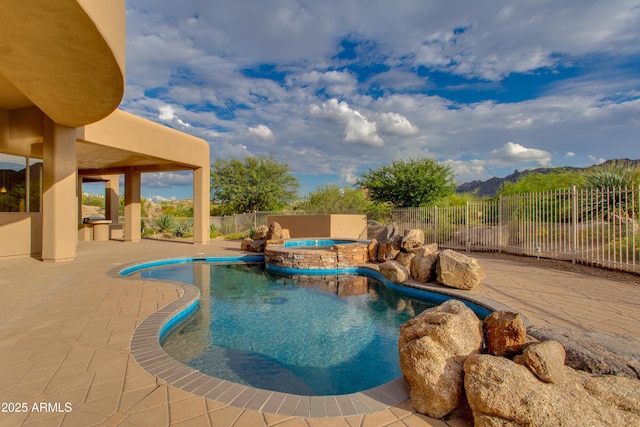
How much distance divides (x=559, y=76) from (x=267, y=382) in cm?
1697

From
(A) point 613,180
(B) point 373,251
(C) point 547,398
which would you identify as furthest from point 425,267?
(A) point 613,180

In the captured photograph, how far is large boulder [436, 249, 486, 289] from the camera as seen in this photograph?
610 cm

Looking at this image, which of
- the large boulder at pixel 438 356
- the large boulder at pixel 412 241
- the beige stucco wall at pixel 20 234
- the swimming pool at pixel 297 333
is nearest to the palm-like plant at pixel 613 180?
the large boulder at pixel 412 241

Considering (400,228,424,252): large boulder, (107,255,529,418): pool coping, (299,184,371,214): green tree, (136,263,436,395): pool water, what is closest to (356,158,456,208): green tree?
(299,184,371,214): green tree

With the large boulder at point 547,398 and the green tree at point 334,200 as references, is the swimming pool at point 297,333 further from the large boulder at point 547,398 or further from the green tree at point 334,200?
the green tree at point 334,200

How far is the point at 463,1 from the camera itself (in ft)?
28.7

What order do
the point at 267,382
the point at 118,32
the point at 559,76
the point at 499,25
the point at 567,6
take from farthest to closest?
the point at 559,76 < the point at 499,25 < the point at 567,6 < the point at 118,32 < the point at 267,382

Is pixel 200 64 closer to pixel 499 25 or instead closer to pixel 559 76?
pixel 499 25

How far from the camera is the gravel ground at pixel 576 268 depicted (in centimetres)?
695

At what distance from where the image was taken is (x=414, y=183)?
1828 centimetres

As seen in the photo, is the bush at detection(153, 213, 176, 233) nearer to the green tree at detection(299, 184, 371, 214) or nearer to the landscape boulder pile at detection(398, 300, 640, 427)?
the green tree at detection(299, 184, 371, 214)

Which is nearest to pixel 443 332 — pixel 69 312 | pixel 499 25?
pixel 69 312

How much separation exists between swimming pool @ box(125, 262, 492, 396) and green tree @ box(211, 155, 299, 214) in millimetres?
19013

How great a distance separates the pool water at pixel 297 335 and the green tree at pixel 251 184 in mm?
19394
